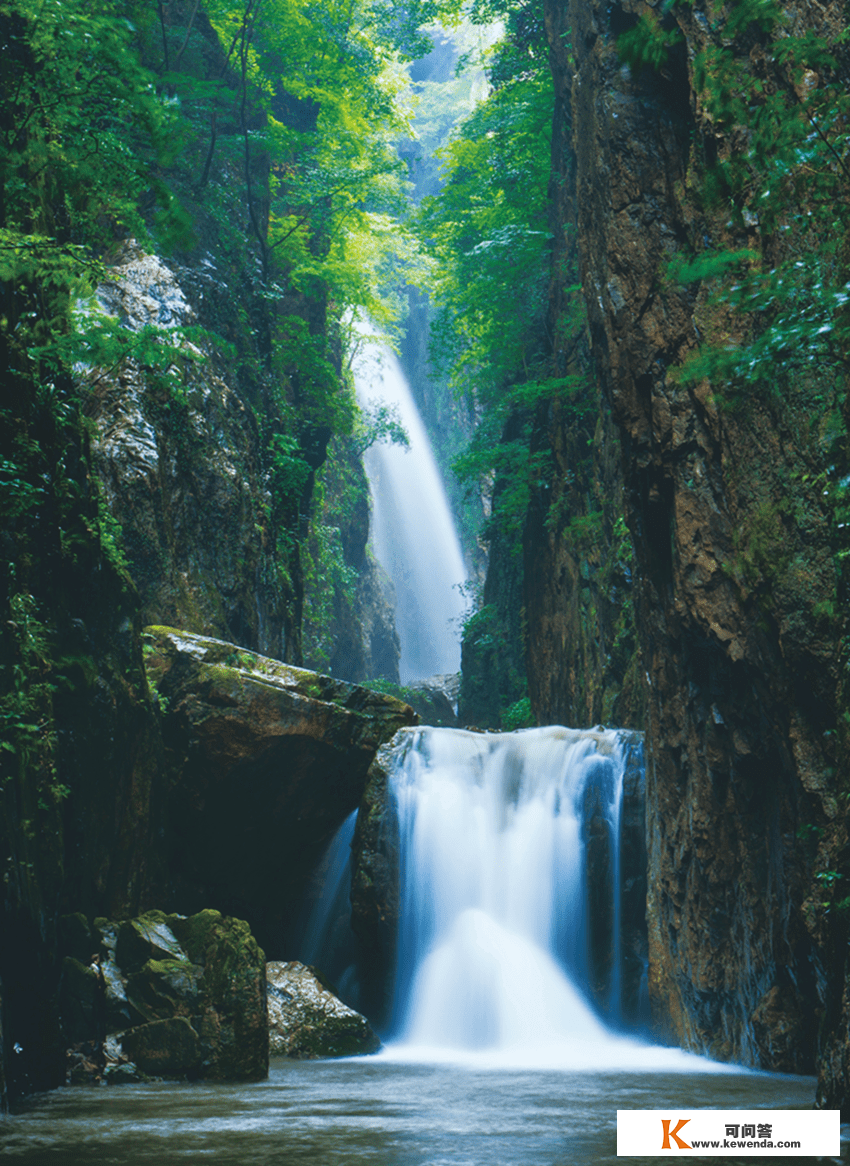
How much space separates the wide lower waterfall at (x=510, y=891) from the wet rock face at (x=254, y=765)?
102cm

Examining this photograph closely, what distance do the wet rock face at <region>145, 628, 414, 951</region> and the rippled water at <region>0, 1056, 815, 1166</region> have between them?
4.00 metres

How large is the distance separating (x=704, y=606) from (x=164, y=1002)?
18.7 ft

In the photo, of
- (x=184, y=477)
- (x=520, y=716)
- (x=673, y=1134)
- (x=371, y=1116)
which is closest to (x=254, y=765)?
(x=184, y=477)

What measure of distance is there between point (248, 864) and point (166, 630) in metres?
3.43

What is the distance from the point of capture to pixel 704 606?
774 cm

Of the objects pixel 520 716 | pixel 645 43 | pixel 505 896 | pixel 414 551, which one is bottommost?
pixel 505 896

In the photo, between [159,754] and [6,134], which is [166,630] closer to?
[159,754]

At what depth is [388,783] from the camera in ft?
37.5

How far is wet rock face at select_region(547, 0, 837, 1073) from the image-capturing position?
256 inches

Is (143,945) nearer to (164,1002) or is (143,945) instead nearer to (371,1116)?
(164,1002)

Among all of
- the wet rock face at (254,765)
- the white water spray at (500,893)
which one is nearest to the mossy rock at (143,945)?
the wet rock face at (254,765)

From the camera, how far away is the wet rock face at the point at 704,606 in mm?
6500

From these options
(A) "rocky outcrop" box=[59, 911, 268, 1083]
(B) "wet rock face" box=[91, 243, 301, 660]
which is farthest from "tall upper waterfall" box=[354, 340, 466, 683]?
(A) "rocky outcrop" box=[59, 911, 268, 1083]

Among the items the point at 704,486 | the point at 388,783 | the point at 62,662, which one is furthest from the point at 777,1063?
the point at 62,662
